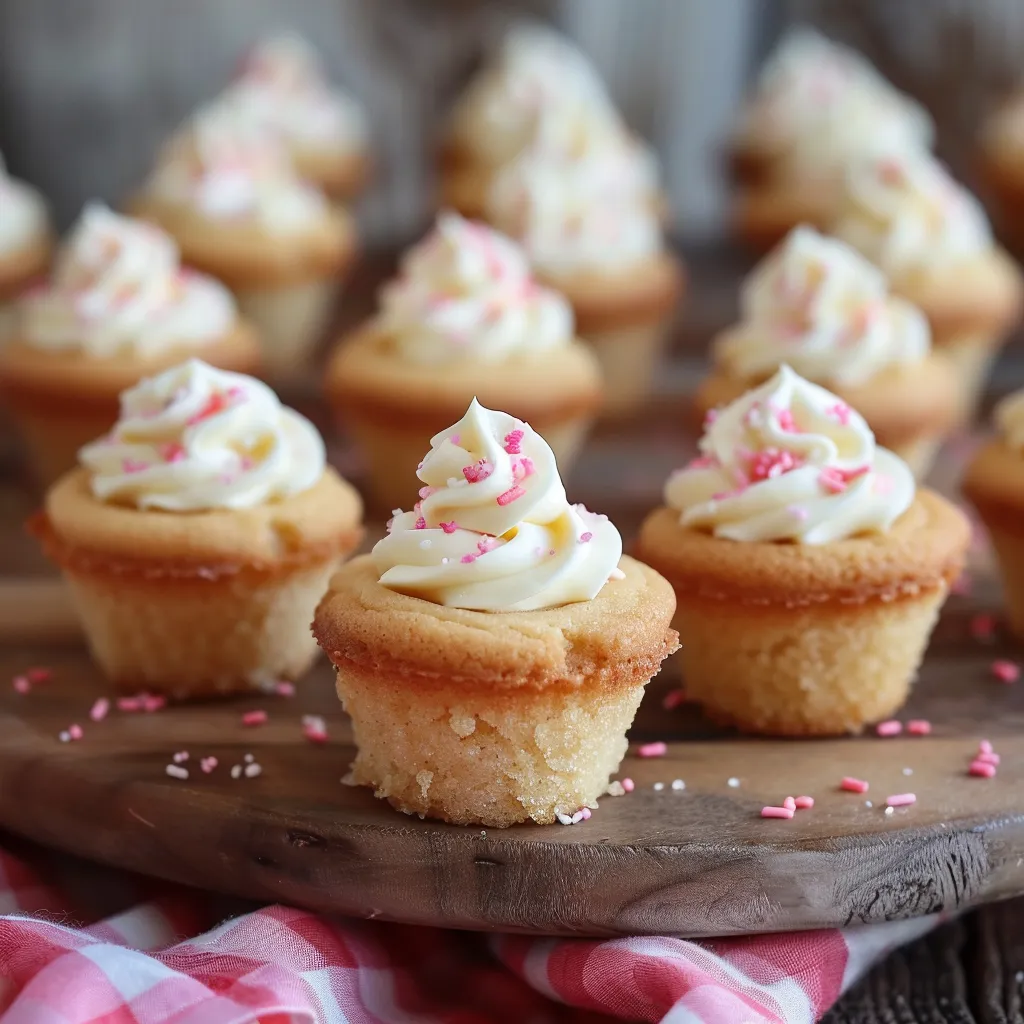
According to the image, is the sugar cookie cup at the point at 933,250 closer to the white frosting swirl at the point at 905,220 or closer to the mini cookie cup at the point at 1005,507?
the white frosting swirl at the point at 905,220

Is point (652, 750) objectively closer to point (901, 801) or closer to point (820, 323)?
point (901, 801)

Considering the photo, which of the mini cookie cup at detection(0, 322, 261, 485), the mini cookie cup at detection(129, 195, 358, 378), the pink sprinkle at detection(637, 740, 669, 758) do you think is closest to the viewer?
the pink sprinkle at detection(637, 740, 669, 758)

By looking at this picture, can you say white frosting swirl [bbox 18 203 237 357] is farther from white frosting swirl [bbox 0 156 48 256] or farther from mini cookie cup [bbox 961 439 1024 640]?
mini cookie cup [bbox 961 439 1024 640]

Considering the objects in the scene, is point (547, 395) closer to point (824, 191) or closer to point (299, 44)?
point (824, 191)

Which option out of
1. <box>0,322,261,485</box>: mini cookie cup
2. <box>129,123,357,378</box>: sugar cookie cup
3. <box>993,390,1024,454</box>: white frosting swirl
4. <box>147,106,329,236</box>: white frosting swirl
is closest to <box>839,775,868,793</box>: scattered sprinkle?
<box>993,390,1024,454</box>: white frosting swirl

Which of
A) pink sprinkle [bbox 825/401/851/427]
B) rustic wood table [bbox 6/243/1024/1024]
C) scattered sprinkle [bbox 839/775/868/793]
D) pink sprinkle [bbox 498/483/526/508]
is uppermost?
pink sprinkle [bbox 825/401/851/427]

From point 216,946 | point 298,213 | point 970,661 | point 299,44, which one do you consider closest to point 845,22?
point 299,44
